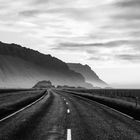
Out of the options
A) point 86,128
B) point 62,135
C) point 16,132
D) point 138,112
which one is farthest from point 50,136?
point 138,112

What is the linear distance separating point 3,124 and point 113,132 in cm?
491

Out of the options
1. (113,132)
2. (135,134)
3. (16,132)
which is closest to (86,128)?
(113,132)

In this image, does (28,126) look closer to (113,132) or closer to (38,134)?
(38,134)

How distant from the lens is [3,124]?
13008 millimetres

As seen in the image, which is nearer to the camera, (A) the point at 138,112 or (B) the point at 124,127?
(B) the point at 124,127

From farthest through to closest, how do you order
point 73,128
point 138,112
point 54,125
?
1. point 138,112
2. point 54,125
3. point 73,128

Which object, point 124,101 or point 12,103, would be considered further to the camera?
point 124,101

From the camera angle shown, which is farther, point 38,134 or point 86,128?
point 86,128

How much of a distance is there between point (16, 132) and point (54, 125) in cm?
238

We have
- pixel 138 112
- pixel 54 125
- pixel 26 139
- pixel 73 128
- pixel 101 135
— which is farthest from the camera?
pixel 138 112

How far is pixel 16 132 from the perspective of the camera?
1087 centimetres

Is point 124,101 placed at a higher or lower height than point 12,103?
higher

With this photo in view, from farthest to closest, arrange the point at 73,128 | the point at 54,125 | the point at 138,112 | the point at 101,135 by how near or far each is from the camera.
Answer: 1. the point at 138,112
2. the point at 54,125
3. the point at 73,128
4. the point at 101,135

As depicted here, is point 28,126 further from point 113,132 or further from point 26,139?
point 113,132
